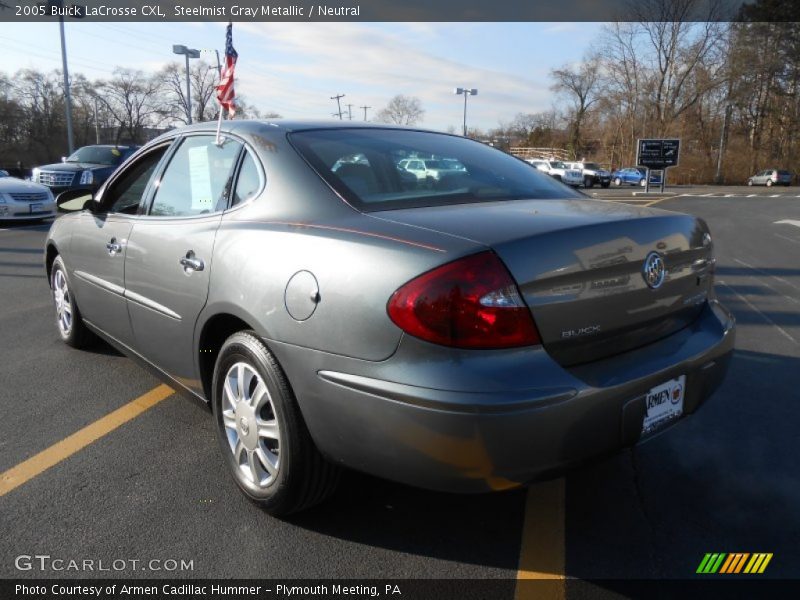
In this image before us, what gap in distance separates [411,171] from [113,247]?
177 centimetres

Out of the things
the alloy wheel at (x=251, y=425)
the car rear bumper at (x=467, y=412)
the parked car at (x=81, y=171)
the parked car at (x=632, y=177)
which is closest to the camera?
the car rear bumper at (x=467, y=412)

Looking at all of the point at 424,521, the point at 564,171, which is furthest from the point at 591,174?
the point at 424,521

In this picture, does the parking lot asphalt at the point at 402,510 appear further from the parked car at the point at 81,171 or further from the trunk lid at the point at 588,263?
the parked car at the point at 81,171

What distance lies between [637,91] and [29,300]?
2457 inches

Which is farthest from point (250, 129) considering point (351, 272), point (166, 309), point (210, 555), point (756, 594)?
point (756, 594)

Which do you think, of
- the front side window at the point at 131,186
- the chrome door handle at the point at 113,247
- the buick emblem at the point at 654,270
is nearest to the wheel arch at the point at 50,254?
the front side window at the point at 131,186

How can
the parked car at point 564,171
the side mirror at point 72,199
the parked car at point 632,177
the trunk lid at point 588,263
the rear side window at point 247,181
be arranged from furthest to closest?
the parked car at point 632,177 → the parked car at point 564,171 → the side mirror at point 72,199 → the rear side window at point 247,181 → the trunk lid at point 588,263

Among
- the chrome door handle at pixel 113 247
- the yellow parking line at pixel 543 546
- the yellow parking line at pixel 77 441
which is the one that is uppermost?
the chrome door handle at pixel 113 247

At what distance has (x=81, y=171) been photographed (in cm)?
1454

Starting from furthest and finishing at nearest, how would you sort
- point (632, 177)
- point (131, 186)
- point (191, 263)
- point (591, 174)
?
point (632, 177) → point (591, 174) → point (131, 186) → point (191, 263)

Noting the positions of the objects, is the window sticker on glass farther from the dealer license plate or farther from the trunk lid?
the dealer license plate

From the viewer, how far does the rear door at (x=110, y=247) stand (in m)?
3.41

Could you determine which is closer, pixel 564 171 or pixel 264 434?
pixel 264 434

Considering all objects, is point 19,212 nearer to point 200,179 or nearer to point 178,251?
point 200,179
